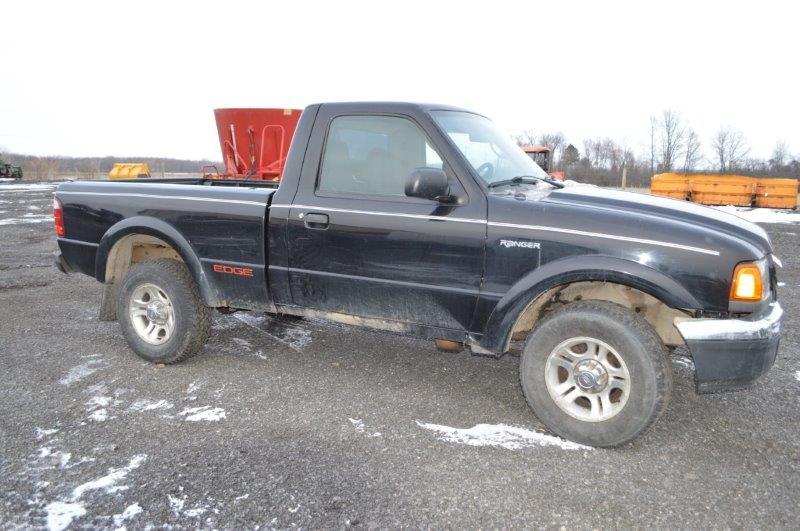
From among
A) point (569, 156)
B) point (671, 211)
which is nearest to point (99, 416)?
point (671, 211)

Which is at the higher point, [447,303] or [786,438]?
[447,303]

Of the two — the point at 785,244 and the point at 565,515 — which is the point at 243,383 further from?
the point at 785,244

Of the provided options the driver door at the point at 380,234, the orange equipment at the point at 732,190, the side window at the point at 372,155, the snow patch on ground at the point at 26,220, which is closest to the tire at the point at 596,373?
the driver door at the point at 380,234

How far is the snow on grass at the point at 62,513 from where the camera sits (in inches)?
99.0

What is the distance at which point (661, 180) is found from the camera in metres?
25.0

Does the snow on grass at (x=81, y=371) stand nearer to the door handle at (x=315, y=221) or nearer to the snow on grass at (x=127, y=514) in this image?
the snow on grass at (x=127, y=514)

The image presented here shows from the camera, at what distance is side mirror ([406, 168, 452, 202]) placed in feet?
10.7

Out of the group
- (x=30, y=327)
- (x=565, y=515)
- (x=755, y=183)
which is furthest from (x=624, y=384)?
(x=755, y=183)

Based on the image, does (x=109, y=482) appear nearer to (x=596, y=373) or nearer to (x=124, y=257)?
(x=124, y=257)

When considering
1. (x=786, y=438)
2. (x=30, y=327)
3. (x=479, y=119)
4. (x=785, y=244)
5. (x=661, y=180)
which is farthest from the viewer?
(x=661, y=180)

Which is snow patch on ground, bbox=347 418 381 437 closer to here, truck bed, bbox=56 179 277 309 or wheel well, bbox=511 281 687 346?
wheel well, bbox=511 281 687 346

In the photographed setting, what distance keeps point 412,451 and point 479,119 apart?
8.13ft

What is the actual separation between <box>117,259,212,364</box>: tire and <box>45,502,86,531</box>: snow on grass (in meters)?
1.79

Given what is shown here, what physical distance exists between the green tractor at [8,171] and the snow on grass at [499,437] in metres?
48.8
